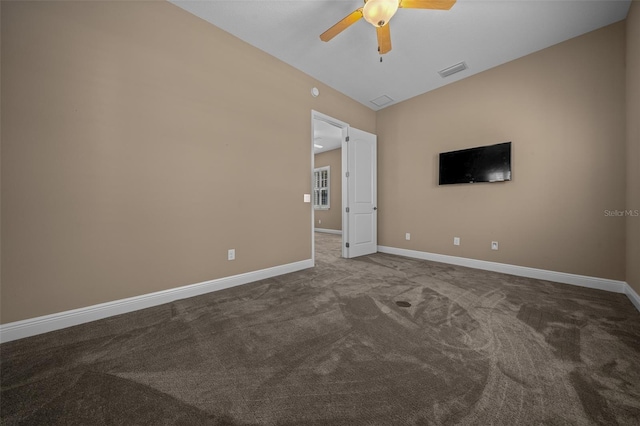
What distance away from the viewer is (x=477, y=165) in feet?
11.8

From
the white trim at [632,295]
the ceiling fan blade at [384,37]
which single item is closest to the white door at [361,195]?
the ceiling fan blade at [384,37]

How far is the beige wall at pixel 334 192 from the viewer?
313 inches

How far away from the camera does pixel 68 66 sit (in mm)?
1863

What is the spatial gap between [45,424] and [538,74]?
5464mm

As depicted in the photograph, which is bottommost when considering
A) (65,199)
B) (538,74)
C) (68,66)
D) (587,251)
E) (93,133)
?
(587,251)

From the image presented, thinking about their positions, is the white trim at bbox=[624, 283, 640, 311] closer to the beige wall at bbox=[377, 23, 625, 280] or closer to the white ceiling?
the beige wall at bbox=[377, 23, 625, 280]

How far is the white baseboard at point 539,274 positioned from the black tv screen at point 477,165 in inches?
50.5

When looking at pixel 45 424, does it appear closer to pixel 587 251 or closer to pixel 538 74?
pixel 587 251

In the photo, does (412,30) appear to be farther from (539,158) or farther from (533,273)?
(533,273)

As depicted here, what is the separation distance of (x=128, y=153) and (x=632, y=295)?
5.13 metres

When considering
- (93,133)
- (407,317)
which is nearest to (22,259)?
(93,133)

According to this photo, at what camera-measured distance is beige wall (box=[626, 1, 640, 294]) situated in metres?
2.21

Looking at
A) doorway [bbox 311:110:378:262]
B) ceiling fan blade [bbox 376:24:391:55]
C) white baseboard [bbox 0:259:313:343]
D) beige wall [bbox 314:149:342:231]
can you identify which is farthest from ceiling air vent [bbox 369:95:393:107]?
white baseboard [bbox 0:259:313:343]

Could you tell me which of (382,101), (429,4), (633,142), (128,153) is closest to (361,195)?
(382,101)
